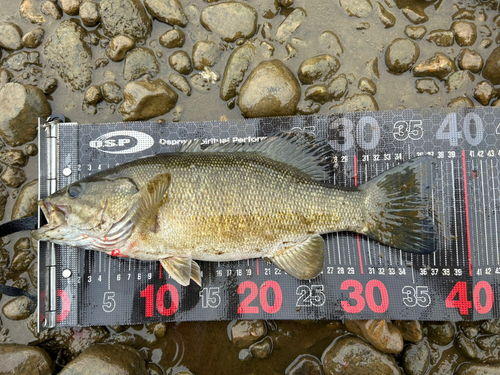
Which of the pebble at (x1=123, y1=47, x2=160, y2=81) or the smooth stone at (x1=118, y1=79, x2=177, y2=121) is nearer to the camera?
the smooth stone at (x1=118, y1=79, x2=177, y2=121)

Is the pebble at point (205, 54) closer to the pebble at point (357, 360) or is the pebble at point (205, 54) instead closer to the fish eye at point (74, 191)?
the fish eye at point (74, 191)

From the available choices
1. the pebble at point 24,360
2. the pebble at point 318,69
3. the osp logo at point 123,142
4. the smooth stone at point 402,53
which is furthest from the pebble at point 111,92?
the smooth stone at point 402,53

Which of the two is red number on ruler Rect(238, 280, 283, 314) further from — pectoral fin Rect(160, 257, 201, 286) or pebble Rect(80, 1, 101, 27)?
pebble Rect(80, 1, 101, 27)

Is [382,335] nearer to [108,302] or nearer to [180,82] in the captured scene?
[108,302]

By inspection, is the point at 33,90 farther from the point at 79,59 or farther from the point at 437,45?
the point at 437,45

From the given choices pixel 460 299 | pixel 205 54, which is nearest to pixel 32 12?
pixel 205 54

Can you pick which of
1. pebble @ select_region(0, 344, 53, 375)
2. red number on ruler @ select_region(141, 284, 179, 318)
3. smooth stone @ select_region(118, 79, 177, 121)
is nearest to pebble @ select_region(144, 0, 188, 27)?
smooth stone @ select_region(118, 79, 177, 121)

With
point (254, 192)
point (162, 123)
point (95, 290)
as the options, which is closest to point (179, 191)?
point (254, 192)
